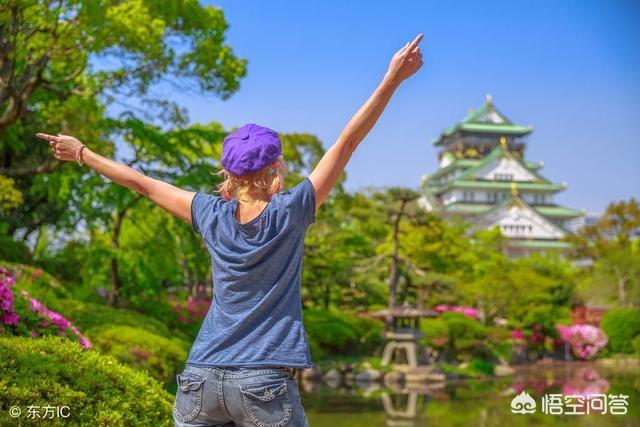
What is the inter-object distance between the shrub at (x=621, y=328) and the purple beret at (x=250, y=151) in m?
25.6

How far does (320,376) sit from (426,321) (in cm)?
557

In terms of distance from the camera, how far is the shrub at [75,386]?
11.2 ft

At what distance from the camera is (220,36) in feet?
41.3

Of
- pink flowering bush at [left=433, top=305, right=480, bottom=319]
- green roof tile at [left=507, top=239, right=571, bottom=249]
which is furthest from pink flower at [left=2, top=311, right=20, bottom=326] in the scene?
green roof tile at [left=507, top=239, right=571, bottom=249]

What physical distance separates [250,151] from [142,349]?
24.0ft

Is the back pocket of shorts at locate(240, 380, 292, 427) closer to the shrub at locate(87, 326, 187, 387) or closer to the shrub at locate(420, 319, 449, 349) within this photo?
the shrub at locate(87, 326, 187, 387)

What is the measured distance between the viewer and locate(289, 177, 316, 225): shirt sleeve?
205cm

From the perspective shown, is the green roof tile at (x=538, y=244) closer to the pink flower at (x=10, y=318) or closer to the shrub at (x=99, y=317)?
the shrub at (x=99, y=317)

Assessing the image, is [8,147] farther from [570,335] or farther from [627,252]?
[627,252]

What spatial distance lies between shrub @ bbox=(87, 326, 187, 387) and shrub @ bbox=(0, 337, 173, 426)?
462cm

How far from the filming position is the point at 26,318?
570 cm

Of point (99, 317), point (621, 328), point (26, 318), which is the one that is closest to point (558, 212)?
point (621, 328)

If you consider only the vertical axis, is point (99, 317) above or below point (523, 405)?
above

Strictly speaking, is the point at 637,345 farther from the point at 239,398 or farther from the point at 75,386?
the point at 239,398
